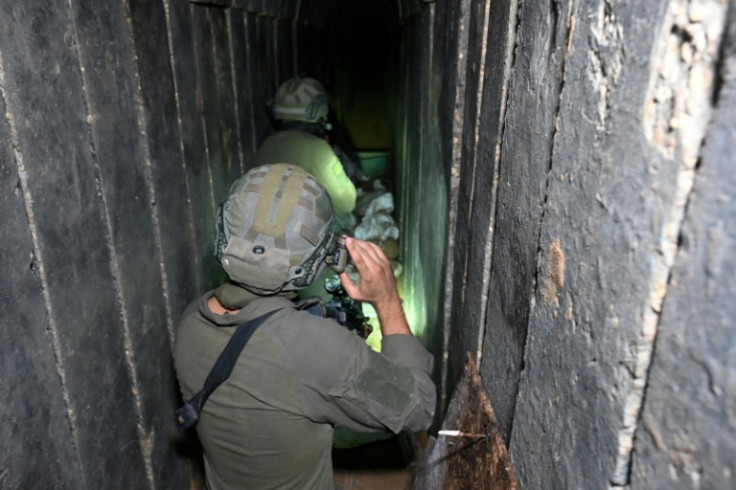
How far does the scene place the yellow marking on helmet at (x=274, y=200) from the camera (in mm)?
1761

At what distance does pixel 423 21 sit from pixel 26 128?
2.48 metres

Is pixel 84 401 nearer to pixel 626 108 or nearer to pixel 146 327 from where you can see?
pixel 146 327

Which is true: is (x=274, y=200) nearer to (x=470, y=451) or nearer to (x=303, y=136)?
(x=470, y=451)

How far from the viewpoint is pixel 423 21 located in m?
3.23

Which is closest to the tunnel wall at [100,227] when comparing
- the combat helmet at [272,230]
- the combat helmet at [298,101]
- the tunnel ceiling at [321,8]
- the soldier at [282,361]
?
the soldier at [282,361]

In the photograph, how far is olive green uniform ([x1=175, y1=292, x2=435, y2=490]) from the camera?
5.45 feet

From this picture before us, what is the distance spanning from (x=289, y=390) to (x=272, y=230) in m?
0.55

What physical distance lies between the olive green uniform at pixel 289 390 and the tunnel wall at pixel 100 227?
384 mm

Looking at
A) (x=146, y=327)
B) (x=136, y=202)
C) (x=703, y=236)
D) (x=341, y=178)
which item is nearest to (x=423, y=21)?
(x=341, y=178)

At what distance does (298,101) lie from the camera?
13.9 ft

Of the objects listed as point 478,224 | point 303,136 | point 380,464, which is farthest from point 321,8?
point 478,224

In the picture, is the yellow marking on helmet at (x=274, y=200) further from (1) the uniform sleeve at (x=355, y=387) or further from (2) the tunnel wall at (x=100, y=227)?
(2) the tunnel wall at (x=100, y=227)

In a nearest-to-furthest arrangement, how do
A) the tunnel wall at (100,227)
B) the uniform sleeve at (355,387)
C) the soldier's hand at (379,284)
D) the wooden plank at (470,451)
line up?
the wooden plank at (470,451), the tunnel wall at (100,227), the uniform sleeve at (355,387), the soldier's hand at (379,284)

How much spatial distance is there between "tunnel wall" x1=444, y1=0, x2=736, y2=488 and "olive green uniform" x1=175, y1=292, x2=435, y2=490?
0.46 metres
